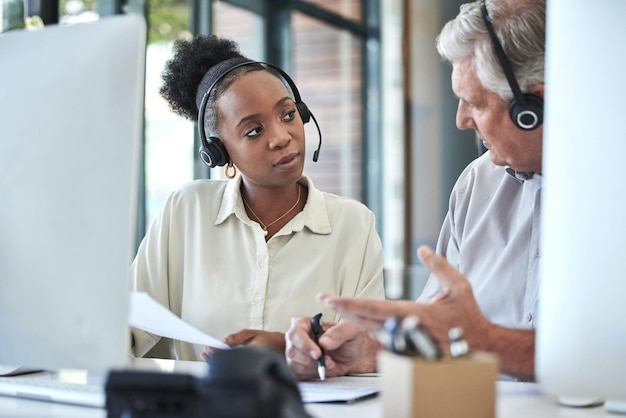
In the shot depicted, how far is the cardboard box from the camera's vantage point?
0.81 metres

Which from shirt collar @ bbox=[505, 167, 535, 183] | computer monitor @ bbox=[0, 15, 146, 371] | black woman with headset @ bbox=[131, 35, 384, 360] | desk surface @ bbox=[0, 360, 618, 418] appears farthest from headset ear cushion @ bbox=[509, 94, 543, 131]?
computer monitor @ bbox=[0, 15, 146, 371]

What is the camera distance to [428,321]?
1.09 meters

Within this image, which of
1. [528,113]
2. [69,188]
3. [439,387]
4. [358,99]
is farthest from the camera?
[358,99]

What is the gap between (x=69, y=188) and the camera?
1.00 metres

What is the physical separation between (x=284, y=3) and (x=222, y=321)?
4.23 metres

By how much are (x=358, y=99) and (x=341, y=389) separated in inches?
208

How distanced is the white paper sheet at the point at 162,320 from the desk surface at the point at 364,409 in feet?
0.58

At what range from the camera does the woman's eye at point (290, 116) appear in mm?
1930

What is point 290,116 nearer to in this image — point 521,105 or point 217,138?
point 217,138

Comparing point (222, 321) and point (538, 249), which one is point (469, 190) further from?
point (222, 321)

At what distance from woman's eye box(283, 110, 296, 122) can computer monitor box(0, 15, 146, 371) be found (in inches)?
35.2

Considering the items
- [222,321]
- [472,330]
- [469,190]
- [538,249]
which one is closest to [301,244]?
[222,321]

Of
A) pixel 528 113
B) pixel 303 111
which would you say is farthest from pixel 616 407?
pixel 303 111

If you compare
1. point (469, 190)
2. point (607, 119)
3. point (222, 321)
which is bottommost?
point (222, 321)
